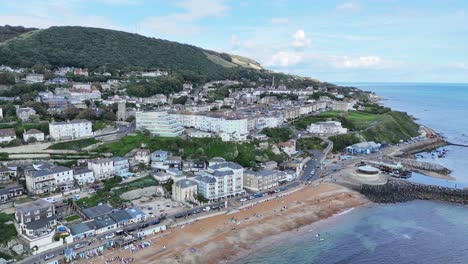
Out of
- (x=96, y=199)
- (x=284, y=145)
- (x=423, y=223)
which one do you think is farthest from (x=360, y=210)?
(x=96, y=199)

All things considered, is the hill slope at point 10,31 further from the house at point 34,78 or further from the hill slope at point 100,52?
the house at point 34,78

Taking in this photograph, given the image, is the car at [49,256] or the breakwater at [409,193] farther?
the breakwater at [409,193]

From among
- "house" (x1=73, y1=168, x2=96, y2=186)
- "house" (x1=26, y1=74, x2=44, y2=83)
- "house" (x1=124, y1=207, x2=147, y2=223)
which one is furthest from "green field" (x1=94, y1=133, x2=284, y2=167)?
"house" (x1=26, y1=74, x2=44, y2=83)

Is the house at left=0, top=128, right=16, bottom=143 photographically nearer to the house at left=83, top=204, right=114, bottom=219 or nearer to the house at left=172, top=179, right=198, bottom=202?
the house at left=83, top=204, right=114, bottom=219

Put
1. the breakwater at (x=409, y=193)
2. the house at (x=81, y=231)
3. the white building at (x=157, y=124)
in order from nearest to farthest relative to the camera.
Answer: the house at (x=81, y=231)
the breakwater at (x=409, y=193)
the white building at (x=157, y=124)

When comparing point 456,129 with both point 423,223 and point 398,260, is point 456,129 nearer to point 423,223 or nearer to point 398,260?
point 423,223

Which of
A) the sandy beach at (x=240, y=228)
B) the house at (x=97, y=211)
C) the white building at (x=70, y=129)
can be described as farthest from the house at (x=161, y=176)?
the white building at (x=70, y=129)
